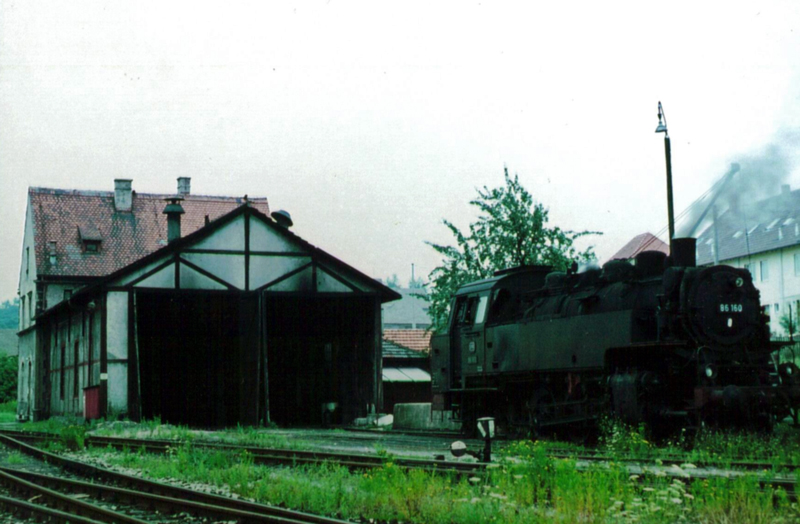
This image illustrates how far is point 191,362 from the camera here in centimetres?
3000

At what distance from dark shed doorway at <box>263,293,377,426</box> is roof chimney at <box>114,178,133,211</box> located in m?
14.3

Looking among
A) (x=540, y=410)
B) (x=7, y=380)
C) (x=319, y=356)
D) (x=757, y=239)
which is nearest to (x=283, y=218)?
(x=319, y=356)

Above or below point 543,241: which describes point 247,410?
below


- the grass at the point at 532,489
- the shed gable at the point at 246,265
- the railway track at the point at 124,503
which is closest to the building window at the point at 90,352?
the shed gable at the point at 246,265

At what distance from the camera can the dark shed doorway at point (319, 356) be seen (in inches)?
1097

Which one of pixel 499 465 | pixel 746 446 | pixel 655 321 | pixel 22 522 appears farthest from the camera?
pixel 655 321

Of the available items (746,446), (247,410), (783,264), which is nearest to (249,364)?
(247,410)

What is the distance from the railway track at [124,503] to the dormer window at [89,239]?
27.8 metres

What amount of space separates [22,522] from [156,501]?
120 cm

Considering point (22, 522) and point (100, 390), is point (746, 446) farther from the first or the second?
point (100, 390)

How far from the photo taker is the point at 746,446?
1190 cm

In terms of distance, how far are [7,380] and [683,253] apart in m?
53.9

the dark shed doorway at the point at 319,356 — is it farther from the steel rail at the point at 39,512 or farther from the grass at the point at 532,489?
the steel rail at the point at 39,512

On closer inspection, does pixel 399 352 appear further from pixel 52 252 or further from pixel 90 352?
pixel 52 252
